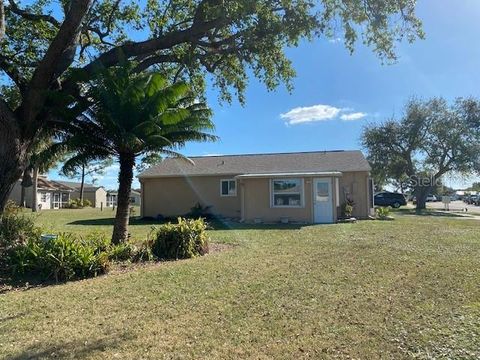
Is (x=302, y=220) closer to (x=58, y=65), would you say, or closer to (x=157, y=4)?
(x=157, y=4)

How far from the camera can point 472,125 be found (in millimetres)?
38250

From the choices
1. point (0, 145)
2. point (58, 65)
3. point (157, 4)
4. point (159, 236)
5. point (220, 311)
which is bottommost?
point (220, 311)

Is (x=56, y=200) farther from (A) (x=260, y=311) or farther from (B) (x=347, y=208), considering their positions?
(A) (x=260, y=311)

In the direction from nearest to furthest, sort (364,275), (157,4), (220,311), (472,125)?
1. (220,311)
2. (364,275)
3. (157,4)
4. (472,125)

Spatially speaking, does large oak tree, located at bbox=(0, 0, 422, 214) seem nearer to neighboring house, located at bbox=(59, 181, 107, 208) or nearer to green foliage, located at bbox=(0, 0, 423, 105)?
green foliage, located at bbox=(0, 0, 423, 105)

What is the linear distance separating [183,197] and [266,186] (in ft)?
19.1

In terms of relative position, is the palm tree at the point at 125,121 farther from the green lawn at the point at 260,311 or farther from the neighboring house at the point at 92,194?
the neighboring house at the point at 92,194

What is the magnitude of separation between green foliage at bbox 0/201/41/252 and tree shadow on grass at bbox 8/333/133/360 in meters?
6.23

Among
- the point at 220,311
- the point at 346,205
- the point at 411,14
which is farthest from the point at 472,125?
the point at 220,311

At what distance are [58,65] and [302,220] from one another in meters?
14.3

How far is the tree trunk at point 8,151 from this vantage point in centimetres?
887

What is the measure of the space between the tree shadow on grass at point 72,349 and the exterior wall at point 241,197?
16699 millimetres

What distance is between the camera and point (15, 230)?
37.4 feet

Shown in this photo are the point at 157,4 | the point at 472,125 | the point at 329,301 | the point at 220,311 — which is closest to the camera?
the point at 220,311
